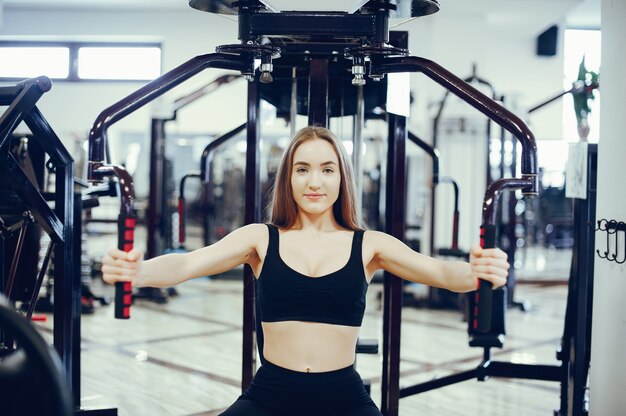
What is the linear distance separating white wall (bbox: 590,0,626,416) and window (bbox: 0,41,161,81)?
5.85 m

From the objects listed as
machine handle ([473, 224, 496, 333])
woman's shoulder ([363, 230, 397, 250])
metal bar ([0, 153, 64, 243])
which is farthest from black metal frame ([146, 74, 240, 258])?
machine handle ([473, 224, 496, 333])

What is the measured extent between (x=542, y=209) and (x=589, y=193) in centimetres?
814

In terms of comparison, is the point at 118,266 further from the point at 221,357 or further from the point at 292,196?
the point at 221,357

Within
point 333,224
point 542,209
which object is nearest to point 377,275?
point 542,209

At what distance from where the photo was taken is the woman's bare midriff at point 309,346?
1.72m

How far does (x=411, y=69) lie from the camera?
1.93 meters

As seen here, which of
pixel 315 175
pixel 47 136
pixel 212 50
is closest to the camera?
pixel 315 175

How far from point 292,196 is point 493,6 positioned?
547 cm

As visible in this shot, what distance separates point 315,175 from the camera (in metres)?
1.79

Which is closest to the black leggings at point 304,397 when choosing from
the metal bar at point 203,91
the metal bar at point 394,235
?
the metal bar at point 394,235

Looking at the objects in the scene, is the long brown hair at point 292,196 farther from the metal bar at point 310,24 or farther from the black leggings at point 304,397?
the black leggings at point 304,397

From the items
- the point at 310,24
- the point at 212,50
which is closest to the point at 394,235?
the point at 310,24

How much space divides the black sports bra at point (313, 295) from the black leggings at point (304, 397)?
0.47 feet

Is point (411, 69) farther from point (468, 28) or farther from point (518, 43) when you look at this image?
point (518, 43)
